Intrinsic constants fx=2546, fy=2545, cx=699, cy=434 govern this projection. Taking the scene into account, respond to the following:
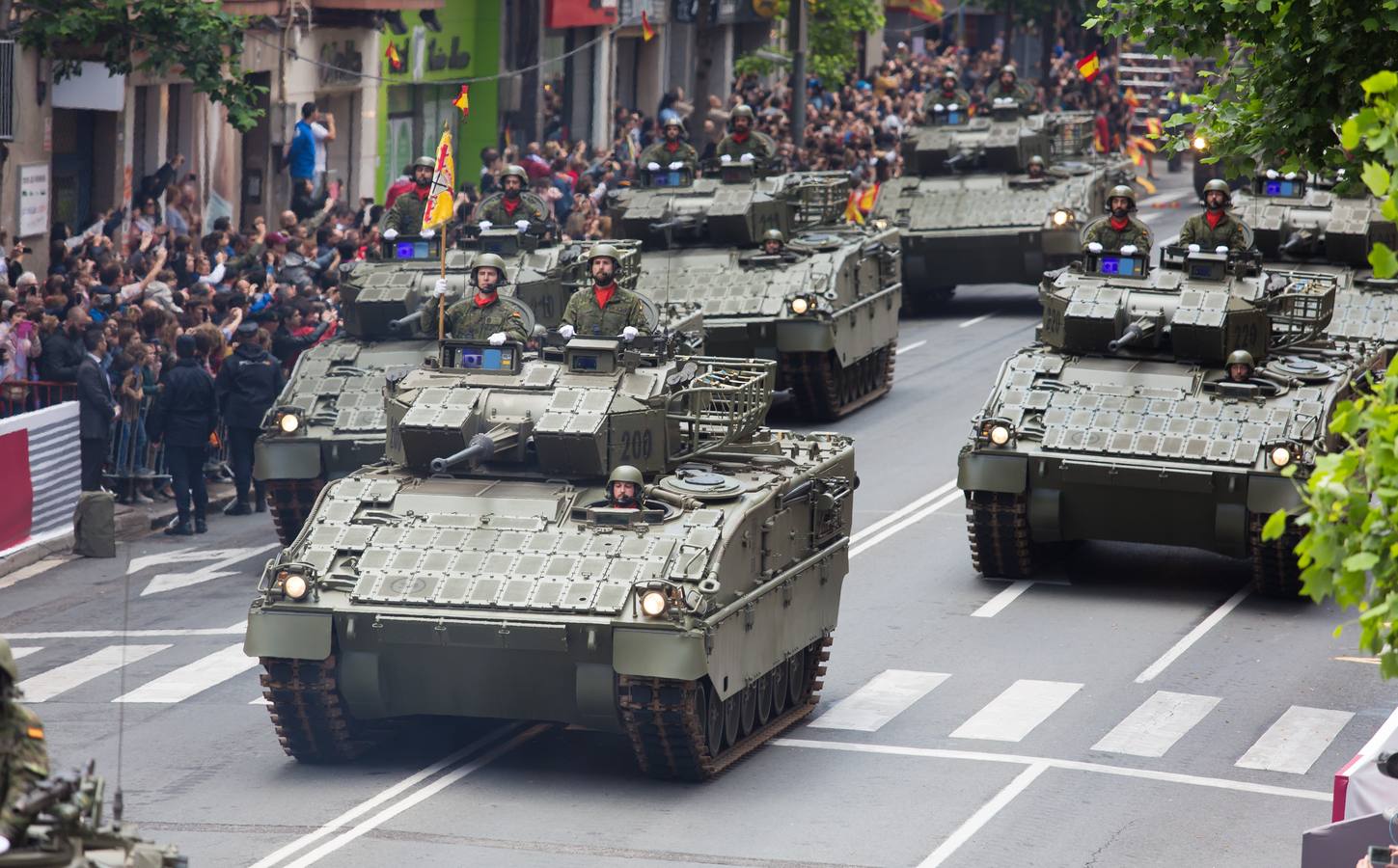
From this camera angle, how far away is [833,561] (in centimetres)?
1941

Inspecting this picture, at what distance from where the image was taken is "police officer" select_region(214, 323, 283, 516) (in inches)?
982

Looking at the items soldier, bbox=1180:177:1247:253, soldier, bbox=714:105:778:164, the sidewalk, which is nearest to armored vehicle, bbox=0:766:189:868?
the sidewalk

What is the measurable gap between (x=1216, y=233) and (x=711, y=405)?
859 cm

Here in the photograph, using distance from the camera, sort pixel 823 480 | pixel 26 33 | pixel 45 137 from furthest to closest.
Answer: pixel 45 137
pixel 26 33
pixel 823 480

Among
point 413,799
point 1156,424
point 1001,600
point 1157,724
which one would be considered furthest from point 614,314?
point 413,799

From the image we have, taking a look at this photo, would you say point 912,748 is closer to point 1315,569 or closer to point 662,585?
point 662,585

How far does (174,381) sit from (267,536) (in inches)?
71.5

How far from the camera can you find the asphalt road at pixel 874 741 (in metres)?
15.8

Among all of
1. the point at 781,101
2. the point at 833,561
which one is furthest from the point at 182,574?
the point at 781,101

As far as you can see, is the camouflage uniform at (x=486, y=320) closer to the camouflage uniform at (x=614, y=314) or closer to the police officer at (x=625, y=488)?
the camouflage uniform at (x=614, y=314)

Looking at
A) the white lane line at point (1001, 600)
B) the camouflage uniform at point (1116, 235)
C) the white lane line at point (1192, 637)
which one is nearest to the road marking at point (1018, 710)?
the white lane line at point (1192, 637)

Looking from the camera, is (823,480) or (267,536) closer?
(823,480)

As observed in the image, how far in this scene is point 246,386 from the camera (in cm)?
2498

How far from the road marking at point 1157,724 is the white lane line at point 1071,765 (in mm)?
492
